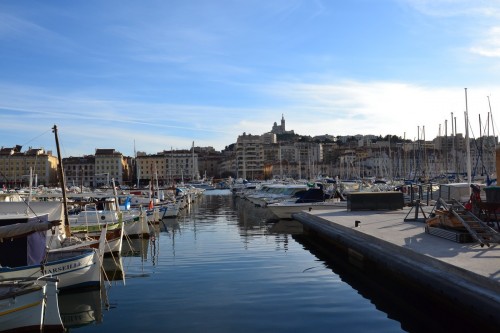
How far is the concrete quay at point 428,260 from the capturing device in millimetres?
10734

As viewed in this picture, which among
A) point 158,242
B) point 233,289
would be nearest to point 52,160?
point 158,242

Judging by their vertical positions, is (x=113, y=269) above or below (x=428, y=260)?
below

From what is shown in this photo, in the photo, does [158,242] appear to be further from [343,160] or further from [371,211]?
[343,160]

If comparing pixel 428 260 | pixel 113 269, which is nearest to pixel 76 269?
pixel 113 269

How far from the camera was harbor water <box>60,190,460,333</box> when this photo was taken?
1246cm

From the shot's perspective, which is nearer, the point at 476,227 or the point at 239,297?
the point at 239,297

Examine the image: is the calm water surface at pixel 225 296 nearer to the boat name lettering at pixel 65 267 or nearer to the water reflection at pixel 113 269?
the water reflection at pixel 113 269

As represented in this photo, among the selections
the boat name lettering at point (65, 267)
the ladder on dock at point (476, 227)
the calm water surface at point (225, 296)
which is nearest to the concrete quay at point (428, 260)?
the ladder on dock at point (476, 227)

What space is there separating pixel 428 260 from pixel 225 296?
5.77m

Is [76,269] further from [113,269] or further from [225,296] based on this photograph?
[113,269]

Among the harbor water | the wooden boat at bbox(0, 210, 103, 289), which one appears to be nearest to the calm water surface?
the harbor water

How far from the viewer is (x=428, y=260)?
540 inches

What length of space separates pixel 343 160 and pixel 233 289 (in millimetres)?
167064

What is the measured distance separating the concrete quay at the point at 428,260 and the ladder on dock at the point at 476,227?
0.78ft
